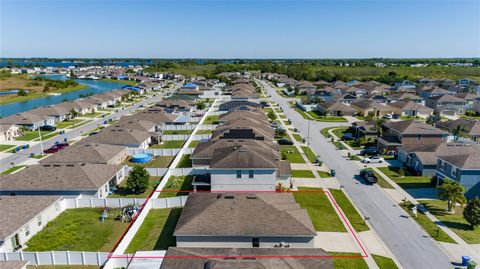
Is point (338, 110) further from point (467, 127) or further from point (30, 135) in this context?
point (30, 135)

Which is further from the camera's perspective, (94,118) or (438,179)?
(94,118)

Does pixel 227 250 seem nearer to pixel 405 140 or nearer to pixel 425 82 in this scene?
pixel 405 140

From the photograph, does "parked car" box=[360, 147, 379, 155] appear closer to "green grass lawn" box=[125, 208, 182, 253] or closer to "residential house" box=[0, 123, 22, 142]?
"green grass lawn" box=[125, 208, 182, 253]

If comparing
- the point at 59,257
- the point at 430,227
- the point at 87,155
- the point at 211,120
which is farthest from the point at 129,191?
the point at 211,120

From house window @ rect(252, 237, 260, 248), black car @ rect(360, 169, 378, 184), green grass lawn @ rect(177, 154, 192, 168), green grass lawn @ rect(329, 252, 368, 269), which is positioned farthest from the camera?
green grass lawn @ rect(177, 154, 192, 168)

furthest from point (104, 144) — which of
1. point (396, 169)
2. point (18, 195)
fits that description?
point (396, 169)

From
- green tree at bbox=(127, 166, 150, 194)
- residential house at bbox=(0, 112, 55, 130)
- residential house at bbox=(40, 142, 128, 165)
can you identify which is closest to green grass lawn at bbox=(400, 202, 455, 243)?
green tree at bbox=(127, 166, 150, 194)
